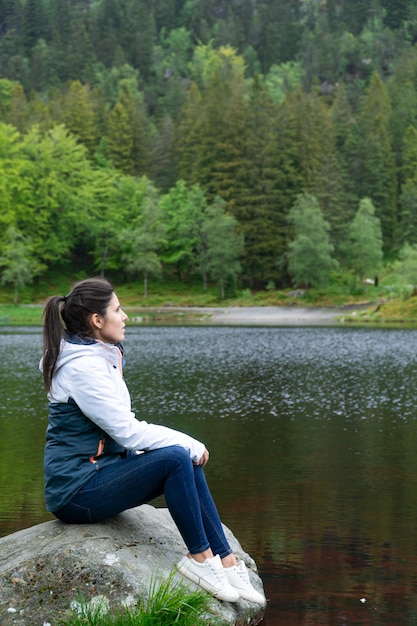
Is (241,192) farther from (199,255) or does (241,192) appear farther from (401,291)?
(401,291)

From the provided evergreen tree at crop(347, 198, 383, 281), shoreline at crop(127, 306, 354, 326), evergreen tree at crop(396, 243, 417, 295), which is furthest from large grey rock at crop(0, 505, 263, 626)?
evergreen tree at crop(347, 198, 383, 281)

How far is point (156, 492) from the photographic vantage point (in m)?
5.55

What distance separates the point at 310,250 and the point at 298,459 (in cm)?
6129

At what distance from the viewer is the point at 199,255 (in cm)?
8119

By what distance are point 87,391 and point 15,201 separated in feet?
259

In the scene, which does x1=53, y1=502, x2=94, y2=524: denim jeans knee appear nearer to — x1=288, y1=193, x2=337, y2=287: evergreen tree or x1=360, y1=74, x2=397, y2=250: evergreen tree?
x1=288, y1=193, x2=337, y2=287: evergreen tree

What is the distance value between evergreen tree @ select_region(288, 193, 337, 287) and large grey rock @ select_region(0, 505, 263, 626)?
67898 mm

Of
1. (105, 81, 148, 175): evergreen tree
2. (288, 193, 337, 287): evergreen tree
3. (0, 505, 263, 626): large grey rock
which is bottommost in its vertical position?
(0, 505, 263, 626): large grey rock

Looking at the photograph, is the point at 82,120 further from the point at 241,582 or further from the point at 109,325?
the point at 241,582

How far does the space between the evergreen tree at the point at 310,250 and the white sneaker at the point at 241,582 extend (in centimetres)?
6780

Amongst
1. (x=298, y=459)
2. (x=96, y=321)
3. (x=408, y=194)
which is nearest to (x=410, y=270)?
(x=408, y=194)

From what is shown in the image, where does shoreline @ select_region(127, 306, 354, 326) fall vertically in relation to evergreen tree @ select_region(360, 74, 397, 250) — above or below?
below

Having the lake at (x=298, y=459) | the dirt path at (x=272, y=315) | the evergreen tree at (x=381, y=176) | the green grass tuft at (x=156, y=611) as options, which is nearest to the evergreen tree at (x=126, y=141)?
the evergreen tree at (x=381, y=176)

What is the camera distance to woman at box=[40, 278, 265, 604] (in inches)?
213
